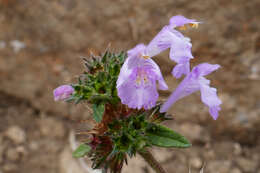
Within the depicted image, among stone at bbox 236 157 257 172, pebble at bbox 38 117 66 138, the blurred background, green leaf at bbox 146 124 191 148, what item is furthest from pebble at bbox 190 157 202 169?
green leaf at bbox 146 124 191 148

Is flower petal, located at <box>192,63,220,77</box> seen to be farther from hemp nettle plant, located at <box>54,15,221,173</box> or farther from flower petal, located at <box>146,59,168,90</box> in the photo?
flower petal, located at <box>146,59,168,90</box>

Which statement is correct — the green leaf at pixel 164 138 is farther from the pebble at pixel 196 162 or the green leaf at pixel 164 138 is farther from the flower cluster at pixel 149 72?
the pebble at pixel 196 162

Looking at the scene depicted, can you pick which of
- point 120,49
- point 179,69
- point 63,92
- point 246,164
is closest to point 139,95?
point 179,69

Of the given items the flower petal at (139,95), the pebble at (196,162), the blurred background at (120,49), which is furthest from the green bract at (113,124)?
the pebble at (196,162)

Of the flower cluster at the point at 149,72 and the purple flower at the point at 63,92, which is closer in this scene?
the flower cluster at the point at 149,72

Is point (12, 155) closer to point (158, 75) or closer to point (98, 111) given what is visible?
point (98, 111)
